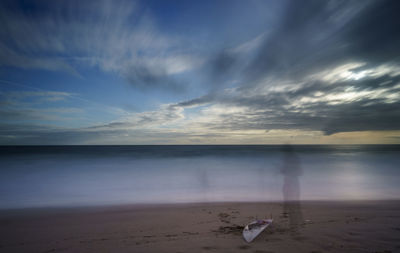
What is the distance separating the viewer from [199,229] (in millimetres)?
5316

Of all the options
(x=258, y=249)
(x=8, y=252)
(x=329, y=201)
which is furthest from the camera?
(x=329, y=201)

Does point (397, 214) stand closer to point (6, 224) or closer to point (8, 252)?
point (8, 252)

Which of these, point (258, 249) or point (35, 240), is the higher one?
point (258, 249)

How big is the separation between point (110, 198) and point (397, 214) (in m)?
11.3

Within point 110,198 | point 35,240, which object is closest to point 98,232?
point 35,240

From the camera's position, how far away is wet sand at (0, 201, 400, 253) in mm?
4332

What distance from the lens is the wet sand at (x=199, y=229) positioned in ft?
14.2

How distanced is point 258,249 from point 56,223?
6011mm

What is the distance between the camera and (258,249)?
13.5 ft

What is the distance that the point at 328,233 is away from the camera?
4898mm

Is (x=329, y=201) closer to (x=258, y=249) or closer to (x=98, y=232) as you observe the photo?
(x=258, y=249)

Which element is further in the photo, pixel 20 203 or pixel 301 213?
pixel 20 203

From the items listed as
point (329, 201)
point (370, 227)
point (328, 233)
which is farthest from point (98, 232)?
point (329, 201)

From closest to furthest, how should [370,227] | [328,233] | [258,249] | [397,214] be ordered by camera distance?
1. [258,249]
2. [328,233]
3. [370,227]
4. [397,214]
